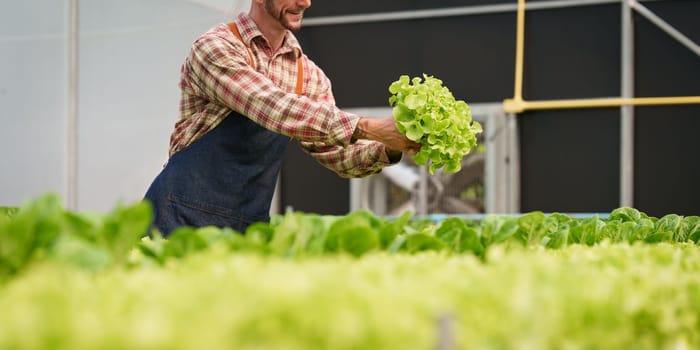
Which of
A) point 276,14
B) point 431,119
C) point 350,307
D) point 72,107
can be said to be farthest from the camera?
point 72,107

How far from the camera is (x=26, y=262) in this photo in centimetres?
94

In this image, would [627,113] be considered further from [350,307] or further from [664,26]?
[350,307]

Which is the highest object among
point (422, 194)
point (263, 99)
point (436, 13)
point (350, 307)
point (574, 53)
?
point (436, 13)

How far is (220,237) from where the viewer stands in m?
1.14

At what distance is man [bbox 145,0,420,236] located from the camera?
8.22ft

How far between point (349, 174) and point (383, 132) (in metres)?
0.55

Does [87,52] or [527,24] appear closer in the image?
[87,52]

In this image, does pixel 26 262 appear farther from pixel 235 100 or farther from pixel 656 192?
pixel 656 192

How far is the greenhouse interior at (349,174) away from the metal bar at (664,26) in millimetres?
14

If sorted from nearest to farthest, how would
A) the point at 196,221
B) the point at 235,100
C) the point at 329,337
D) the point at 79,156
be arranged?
1. the point at 329,337
2. the point at 235,100
3. the point at 196,221
4. the point at 79,156

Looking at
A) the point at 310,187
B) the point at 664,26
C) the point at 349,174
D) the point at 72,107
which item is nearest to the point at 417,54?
the point at 310,187

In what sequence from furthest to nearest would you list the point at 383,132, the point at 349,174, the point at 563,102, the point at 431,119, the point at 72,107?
the point at 563,102
the point at 72,107
the point at 349,174
the point at 383,132
the point at 431,119

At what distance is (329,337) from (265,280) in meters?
0.09

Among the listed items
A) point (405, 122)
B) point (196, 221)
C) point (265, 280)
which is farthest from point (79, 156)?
point (265, 280)
